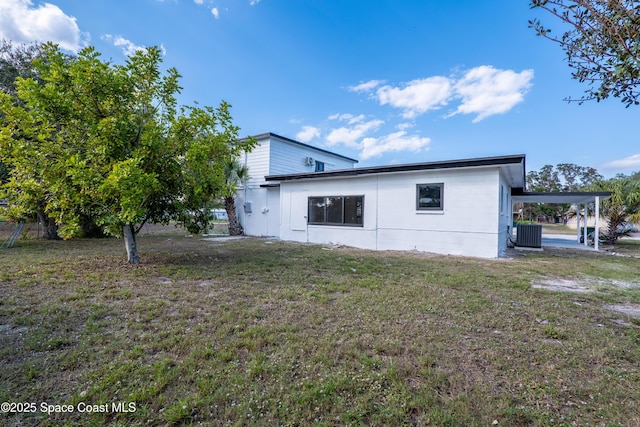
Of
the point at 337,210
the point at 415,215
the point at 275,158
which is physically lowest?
the point at 415,215

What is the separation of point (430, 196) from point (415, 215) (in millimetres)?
779

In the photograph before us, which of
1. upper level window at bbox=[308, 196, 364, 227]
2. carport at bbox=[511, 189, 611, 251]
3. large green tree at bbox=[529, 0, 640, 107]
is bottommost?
upper level window at bbox=[308, 196, 364, 227]

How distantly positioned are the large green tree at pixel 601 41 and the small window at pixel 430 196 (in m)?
6.51

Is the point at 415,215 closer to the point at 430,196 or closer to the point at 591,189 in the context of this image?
the point at 430,196

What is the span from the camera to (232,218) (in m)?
14.2

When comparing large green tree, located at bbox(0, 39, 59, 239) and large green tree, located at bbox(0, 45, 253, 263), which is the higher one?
large green tree, located at bbox(0, 39, 59, 239)

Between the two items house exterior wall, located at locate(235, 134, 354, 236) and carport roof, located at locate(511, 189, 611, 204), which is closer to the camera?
carport roof, located at locate(511, 189, 611, 204)

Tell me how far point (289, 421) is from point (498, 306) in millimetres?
3461

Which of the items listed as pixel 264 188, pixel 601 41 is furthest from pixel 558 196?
pixel 264 188

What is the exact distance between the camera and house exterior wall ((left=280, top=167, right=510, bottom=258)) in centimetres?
812

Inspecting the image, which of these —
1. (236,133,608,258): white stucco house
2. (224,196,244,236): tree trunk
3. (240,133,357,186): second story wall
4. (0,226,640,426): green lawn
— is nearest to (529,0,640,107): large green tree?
(0,226,640,426): green lawn

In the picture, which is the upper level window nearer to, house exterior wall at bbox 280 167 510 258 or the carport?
house exterior wall at bbox 280 167 510 258

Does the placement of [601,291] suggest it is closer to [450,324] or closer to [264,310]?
[450,324]

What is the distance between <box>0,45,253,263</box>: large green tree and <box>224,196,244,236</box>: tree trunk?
741cm
